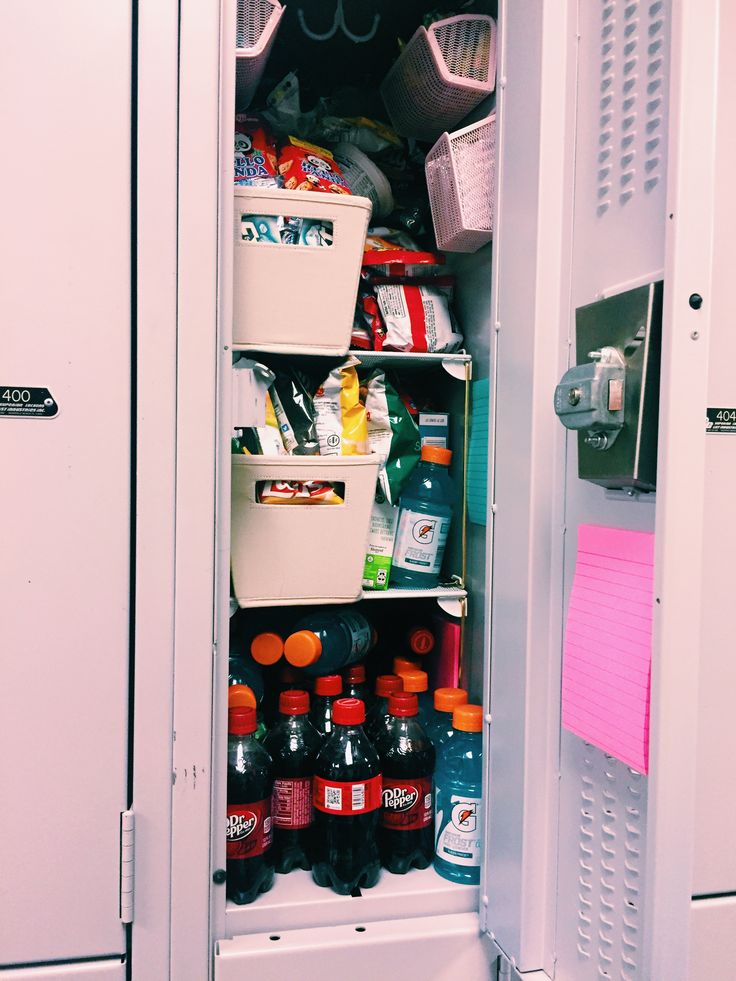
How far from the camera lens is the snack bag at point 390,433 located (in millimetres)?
1607

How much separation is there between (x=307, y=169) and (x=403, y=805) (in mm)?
1264

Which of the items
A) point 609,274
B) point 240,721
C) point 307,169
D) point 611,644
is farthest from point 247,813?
point 307,169

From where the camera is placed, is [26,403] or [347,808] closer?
[26,403]

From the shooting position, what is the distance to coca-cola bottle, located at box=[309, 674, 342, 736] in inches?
58.7

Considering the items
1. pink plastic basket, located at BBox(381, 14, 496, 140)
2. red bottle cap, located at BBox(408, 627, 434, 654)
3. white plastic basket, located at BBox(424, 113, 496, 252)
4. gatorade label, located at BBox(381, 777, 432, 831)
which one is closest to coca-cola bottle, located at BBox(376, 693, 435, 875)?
gatorade label, located at BBox(381, 777, 432, 831)

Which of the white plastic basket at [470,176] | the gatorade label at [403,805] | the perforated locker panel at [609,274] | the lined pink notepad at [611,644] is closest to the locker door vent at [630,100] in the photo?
the perforated locker panel at [609,274]

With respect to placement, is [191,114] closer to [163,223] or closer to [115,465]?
[163,223]

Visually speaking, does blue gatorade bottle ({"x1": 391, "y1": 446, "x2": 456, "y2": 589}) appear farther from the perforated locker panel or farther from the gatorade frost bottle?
the perforated locker panel

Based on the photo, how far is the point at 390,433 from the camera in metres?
1.61

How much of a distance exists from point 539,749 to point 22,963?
0.85 m

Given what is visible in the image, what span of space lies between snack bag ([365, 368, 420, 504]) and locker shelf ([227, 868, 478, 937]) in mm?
736

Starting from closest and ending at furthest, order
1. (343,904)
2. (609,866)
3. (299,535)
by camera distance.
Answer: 1. (609,866)
2. (343,904)
3. (299,535)

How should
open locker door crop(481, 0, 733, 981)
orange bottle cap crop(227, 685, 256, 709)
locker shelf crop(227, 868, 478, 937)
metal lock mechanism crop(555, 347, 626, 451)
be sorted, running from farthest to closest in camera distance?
orange bottle cap crop(227, 685, 256, 709) → locker shelf crop(227, 868, 478, 937) → metal lock mechanism crop(555, 347, 626, 451) → open locker door crop(481, 0, 733, 981)

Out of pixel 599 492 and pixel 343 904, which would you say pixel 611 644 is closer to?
pixel 599 492
